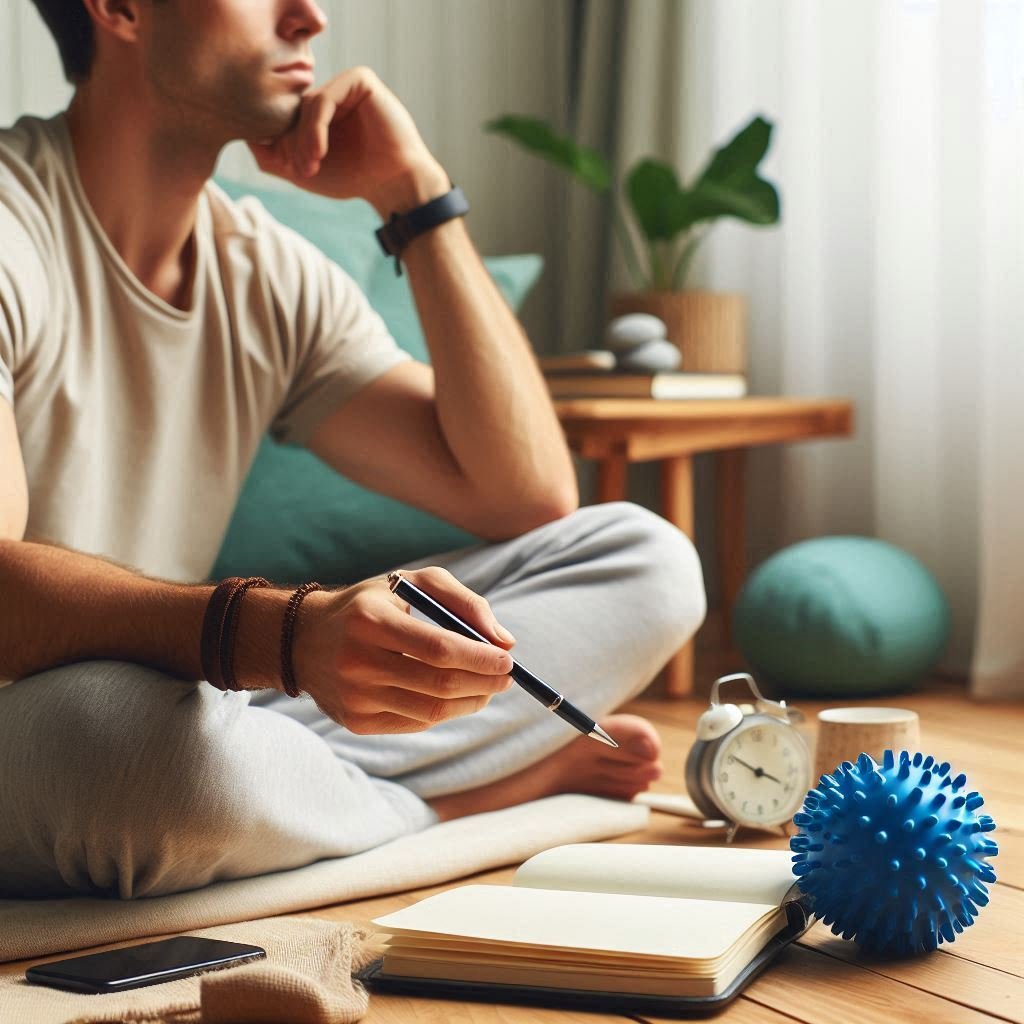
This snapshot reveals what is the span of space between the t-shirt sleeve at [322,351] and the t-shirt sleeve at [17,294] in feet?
1.09

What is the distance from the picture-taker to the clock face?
1360 millimetres

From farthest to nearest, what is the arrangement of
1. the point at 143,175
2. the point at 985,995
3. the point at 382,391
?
the point at 382,391, the point at 143,175, the point at 985,995

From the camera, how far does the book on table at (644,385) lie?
235cm

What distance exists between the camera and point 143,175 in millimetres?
1474

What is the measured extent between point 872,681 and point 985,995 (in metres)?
1.27

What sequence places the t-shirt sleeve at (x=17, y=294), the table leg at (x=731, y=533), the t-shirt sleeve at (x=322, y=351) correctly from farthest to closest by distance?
1. the table leg at (x=731, y=533)
2. the t-shirt sleeve at (x=322, y=351)
3. the t-shirt sleeve at (x=17, y=294)

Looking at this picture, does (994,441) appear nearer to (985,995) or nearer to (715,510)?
(715,510)

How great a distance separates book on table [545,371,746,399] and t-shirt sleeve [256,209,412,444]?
76 cm

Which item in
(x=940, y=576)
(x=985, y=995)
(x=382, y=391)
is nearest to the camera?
(x=985, y=995)

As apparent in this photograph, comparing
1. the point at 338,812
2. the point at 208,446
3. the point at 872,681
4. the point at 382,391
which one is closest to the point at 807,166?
the point at 872,681

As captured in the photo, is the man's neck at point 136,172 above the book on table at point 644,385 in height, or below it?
above

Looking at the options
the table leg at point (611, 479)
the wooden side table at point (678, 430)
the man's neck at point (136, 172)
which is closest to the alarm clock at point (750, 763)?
the man's neck at point (136, 172)

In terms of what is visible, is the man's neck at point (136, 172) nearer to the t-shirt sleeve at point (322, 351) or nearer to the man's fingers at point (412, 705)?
the t-shirt sleeve at point (322, 351)

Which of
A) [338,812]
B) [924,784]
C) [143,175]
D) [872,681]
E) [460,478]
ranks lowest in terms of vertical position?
[872,681]
